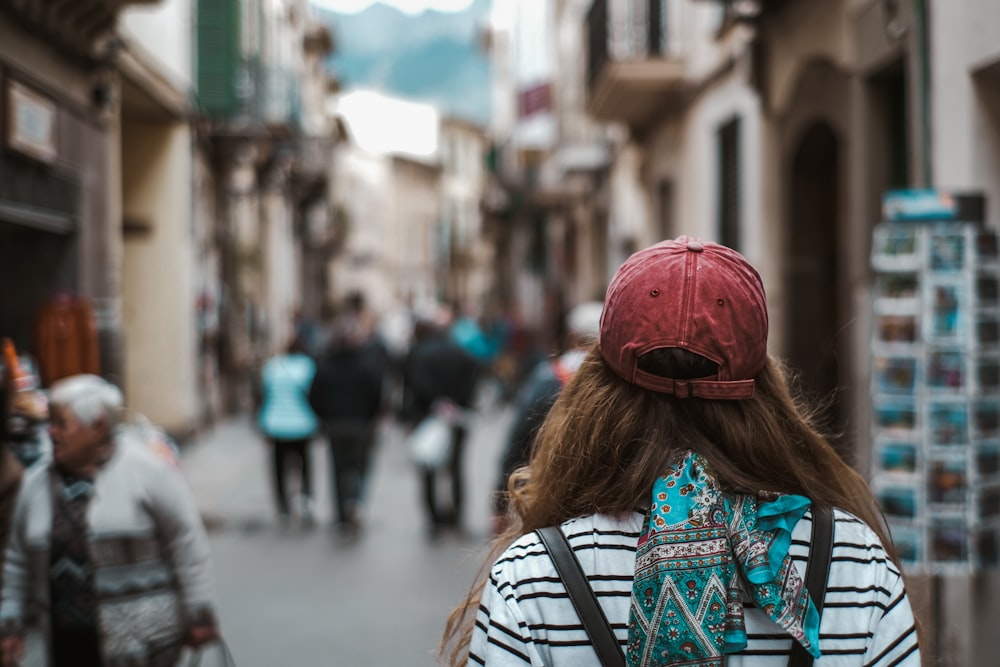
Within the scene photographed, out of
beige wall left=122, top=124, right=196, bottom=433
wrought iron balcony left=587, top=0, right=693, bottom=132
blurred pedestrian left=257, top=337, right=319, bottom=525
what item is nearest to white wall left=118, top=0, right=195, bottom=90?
beige wall left=122, top=124, right=196, bottom=433

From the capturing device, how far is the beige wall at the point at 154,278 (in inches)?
626

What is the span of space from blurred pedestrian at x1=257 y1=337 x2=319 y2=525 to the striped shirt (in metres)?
9.23

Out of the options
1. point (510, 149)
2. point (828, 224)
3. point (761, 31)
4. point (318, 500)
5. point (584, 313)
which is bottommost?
point (318, 500)

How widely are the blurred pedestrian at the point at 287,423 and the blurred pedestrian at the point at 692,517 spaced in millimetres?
9170

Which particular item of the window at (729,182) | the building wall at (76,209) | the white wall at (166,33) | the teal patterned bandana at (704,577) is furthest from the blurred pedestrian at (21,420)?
the window at (729,182)

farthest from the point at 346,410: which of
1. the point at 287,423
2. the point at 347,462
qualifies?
the point at 287,423

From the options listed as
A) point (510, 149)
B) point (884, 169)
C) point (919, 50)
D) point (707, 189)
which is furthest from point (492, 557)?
point (510, 149)

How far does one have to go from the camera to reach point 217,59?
16.5m

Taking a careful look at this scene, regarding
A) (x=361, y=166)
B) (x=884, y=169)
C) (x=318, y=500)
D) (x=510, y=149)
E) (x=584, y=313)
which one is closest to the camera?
(x=584, y=313)

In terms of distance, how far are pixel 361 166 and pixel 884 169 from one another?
4779cm

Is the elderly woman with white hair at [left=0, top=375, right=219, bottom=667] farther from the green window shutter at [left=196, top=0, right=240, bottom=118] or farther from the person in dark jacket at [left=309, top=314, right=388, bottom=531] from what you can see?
the green window shutter at [left=196, top=0, right=240, bottom=118]

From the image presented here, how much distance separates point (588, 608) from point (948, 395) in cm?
401

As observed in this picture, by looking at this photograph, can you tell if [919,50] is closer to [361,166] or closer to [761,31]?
[761,31]

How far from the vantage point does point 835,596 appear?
1854 mm
